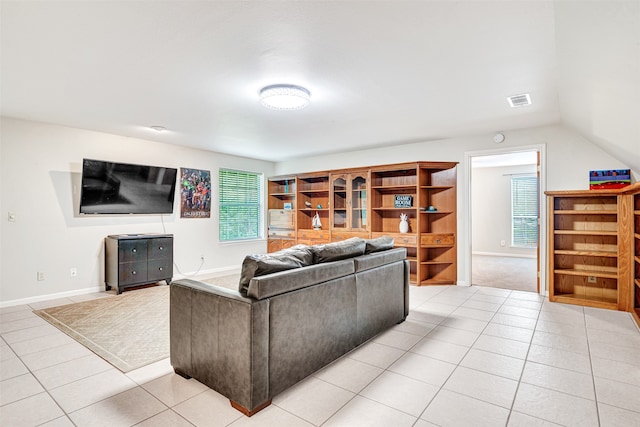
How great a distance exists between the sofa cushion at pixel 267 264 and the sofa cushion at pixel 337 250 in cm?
12

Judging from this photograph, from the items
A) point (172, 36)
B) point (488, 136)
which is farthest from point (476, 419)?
point (488, 136)

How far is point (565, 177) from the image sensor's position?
173 inches

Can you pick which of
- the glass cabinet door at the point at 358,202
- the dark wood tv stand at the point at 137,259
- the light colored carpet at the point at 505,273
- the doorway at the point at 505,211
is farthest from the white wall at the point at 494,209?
the dark wood tv stand at the point at 137,259

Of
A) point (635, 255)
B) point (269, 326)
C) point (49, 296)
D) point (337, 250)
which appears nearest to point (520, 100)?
point (635, 255)

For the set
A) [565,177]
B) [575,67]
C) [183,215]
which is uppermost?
[575,67]

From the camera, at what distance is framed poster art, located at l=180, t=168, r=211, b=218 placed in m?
5.92

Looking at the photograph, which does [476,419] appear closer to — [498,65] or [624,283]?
[498,65]

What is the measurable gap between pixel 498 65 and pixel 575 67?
0.52m

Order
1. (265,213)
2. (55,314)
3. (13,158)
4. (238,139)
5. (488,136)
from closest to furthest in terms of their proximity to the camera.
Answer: (55,314) < (13,158) < (488,136) < (238,139) < (265,213)

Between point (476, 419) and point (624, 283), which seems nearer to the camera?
point (476, 419)

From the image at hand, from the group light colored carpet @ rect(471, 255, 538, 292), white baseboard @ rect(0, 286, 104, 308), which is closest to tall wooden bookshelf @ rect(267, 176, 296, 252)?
white baseboard @ rect(0, 286, 104, 308)

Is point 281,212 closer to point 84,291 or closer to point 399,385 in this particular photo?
point 84,291

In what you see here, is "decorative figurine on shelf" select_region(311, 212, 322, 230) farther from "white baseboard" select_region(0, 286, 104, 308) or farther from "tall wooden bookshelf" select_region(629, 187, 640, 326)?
"tall wooden bookshelf" select_region(629, 187, 640, 326)

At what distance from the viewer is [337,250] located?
2695 millimetres
